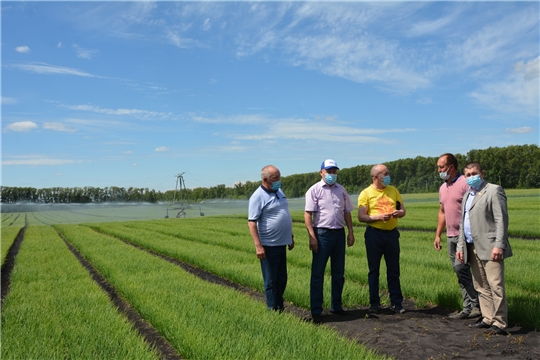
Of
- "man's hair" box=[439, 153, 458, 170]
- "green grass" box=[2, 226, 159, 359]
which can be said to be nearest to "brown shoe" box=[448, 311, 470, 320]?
"man's hair" box=[439, 153, 458, 170]

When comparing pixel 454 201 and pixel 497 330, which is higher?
pixel 454 201

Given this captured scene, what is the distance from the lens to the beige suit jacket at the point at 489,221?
5668 mm

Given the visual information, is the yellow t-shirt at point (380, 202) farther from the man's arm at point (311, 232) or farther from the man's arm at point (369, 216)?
the man's arm at point (311, 232)

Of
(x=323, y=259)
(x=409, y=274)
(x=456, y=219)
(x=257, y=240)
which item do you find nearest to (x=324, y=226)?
(x=323, y=259)

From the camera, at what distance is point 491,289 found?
581cm

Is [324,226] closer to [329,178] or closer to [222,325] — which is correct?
[329,178]

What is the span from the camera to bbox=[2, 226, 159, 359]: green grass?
493 cm

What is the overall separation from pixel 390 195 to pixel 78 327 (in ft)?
16.1

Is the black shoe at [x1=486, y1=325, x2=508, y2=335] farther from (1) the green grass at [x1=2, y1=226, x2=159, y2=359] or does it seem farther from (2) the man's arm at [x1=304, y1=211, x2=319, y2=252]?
(1) the green grass at [x1=2, y1=226, x2=159, y2=359]

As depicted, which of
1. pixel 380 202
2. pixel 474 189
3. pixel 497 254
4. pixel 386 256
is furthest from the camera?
pixel 386 256

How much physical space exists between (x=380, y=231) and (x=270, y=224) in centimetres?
177

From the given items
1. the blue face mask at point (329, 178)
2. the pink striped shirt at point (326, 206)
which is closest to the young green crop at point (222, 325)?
the pink striped shirt at point (326, 206)

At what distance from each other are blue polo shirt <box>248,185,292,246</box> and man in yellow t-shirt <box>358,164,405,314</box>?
123 centimetres

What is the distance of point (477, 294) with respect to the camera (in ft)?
21.3
